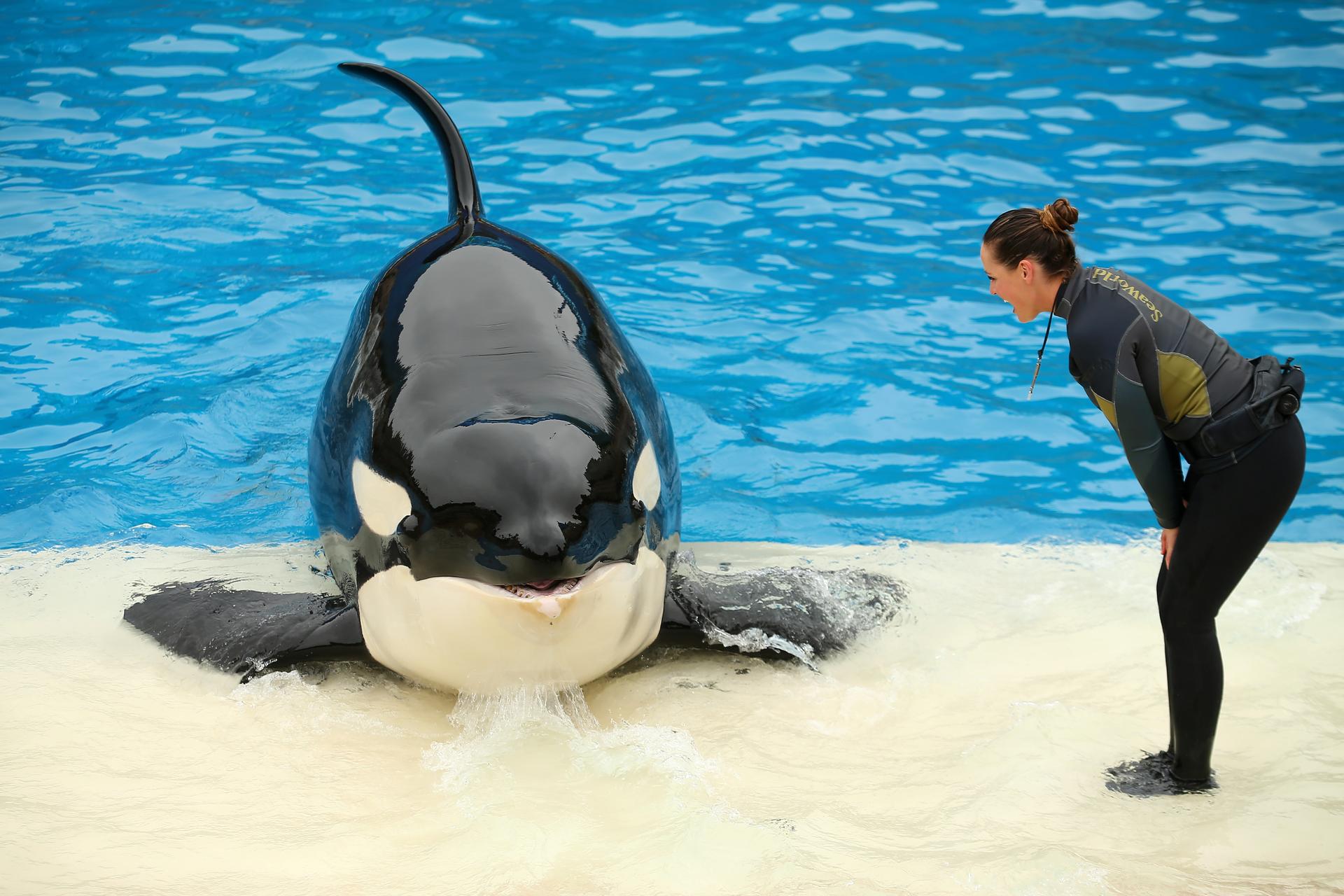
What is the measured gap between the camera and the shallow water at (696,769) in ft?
11.3

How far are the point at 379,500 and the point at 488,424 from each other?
515mm

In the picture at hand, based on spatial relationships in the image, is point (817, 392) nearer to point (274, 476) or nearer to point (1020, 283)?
point (274, 476)

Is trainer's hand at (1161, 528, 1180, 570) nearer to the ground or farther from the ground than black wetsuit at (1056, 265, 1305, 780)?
nearer to the ground

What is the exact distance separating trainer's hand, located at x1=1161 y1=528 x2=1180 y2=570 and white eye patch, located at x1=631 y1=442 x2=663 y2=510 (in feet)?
5.33

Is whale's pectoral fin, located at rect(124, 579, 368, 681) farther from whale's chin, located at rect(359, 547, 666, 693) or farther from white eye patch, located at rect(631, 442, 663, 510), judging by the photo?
white eye patch, located at rect(631, 442, 663, 510)

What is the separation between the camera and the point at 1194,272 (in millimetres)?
9055

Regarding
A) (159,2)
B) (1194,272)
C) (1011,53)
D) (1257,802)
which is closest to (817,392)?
(1194,272)

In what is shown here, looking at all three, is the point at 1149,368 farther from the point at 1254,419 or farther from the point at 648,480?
the point at 648,480

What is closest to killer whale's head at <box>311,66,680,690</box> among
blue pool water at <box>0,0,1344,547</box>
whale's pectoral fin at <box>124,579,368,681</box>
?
whale's pectoral fin at <box>124,579,368,681</box>

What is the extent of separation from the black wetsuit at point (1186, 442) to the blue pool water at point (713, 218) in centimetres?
274

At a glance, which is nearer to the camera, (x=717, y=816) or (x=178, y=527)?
(x=717, y=816)

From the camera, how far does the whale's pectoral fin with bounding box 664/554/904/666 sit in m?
4.78

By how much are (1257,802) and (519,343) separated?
277cm

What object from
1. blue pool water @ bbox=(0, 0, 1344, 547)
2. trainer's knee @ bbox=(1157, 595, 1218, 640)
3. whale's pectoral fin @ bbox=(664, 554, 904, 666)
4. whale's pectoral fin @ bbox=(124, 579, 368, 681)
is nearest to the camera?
trainer's knee @ bbox=(1157, 595, 1218, 640)
